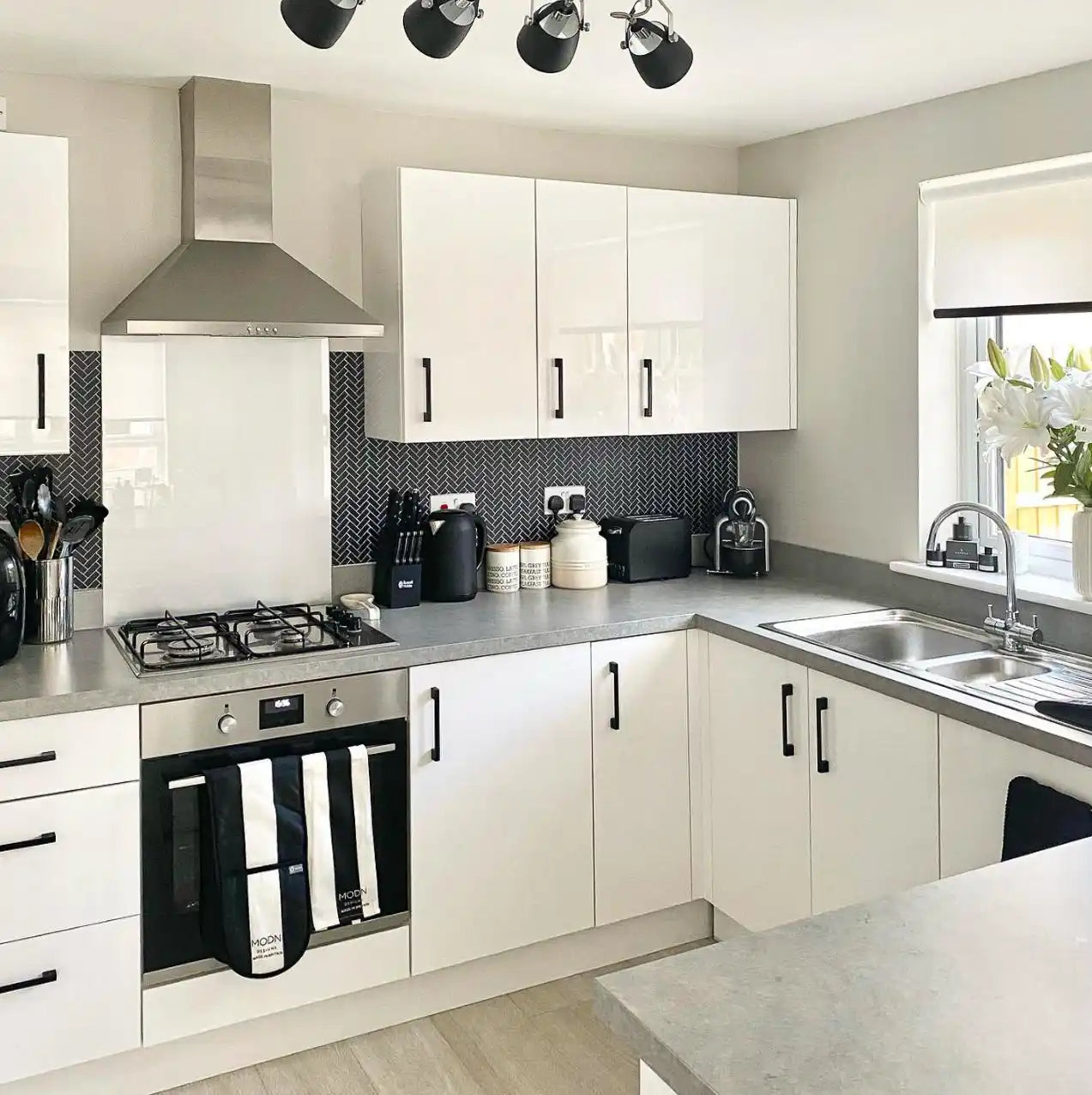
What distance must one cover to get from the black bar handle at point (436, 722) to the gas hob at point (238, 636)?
6.1 inches

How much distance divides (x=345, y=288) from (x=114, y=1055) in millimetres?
1990

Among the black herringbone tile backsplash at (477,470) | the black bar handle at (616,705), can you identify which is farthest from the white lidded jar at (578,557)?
the black bar handle at (616,705)

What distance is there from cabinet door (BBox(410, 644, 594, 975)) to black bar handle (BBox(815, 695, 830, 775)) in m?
0.58

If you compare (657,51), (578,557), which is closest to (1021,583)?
(578,557)

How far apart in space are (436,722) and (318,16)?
159 cm

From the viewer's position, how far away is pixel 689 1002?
1.18 metres

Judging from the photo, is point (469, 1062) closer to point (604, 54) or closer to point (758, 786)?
point (758, 786)

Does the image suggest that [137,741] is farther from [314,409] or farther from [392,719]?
[314,409]

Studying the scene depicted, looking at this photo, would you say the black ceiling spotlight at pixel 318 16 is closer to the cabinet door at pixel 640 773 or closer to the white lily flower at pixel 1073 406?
the cabinet door at pixel 640 773

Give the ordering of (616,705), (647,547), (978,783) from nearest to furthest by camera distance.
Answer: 1. (978,783)
2. (616,705)
3. (647,547)

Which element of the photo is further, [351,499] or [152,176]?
[351,499]

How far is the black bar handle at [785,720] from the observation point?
285 cm

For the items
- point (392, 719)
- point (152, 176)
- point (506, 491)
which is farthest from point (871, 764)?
point (152, 176)

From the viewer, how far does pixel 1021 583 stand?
10.1 ft
